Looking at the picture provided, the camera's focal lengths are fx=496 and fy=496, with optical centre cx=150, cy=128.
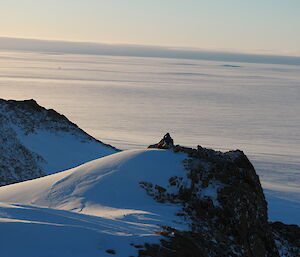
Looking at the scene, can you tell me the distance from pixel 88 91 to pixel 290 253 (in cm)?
9836

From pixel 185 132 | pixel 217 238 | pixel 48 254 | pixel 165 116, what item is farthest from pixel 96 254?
pixel 165 116

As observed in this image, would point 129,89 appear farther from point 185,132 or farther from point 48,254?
point 48,254

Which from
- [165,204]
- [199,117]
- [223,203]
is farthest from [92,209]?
[199,117]

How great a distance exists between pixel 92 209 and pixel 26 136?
21391 mm

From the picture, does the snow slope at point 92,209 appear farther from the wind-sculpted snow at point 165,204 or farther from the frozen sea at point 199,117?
the frozen sea at point 199,117

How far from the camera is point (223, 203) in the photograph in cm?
1393

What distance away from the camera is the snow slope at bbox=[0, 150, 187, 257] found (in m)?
9.02

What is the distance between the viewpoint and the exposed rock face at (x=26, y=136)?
28.6 meters

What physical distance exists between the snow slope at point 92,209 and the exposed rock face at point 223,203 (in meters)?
0.36

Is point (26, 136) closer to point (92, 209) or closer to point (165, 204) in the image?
point (92, 209)

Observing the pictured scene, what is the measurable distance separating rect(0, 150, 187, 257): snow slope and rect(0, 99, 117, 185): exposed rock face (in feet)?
38.5

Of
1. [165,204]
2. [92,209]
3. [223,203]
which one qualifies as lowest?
[92,209]

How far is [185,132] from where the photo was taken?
193 ft

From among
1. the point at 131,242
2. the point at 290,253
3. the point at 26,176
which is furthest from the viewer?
the point at 26,176
